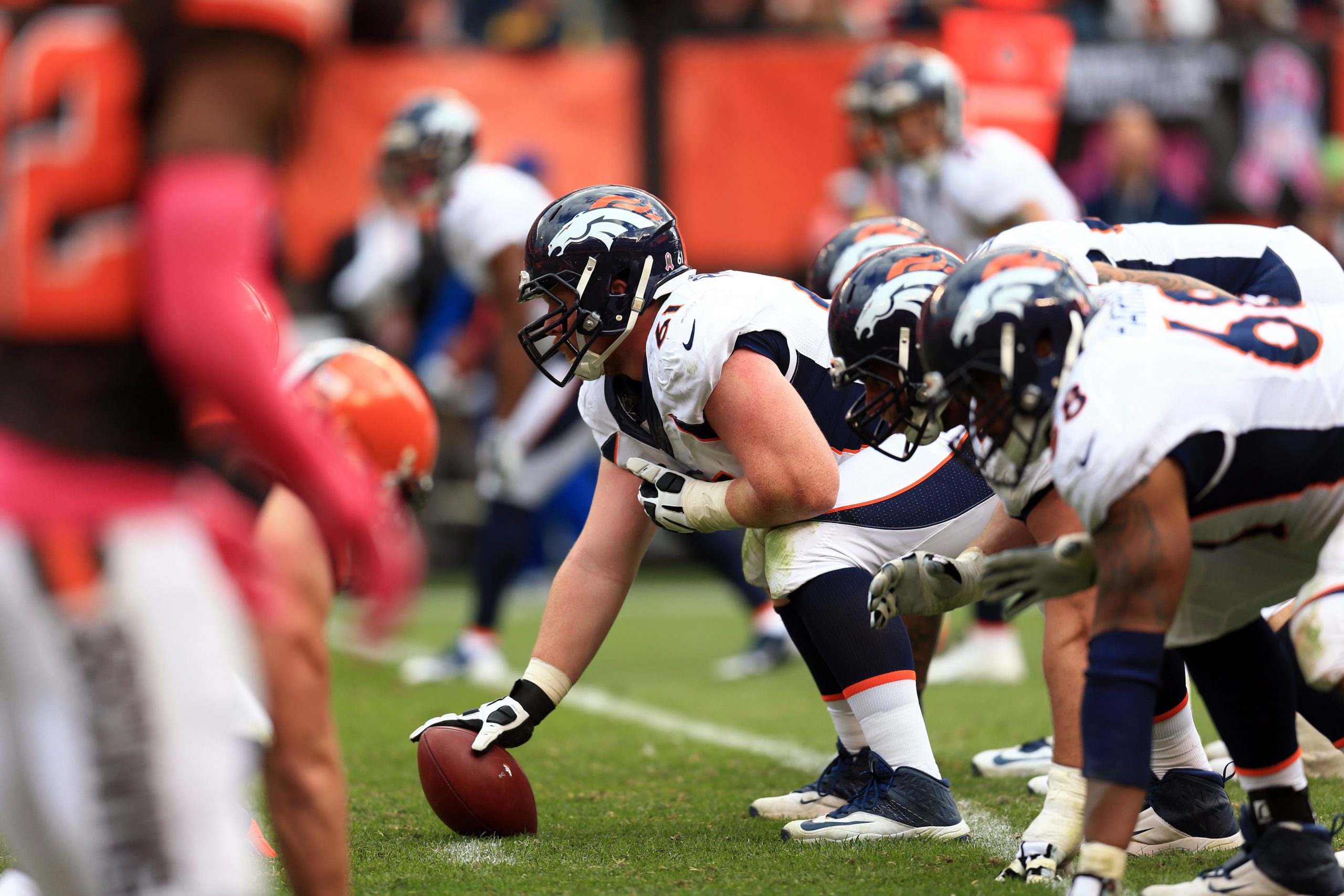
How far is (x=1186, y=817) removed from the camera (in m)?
3.43

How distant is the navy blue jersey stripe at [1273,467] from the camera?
8.45 feet

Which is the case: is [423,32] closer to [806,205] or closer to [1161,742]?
[806,205]

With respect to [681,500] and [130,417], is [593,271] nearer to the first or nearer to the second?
[681,500]

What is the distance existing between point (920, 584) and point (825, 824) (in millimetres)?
703

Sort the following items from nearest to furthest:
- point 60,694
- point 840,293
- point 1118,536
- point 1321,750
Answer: point 60,694 < point 1118,536 < point 840,293 < point 1321,750

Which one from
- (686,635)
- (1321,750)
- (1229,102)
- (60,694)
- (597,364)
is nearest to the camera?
(60,694)

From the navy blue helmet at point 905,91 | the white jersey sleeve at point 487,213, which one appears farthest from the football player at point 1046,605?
the white jersey sleeve at point 487,213

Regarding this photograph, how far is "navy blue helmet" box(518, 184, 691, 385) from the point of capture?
3.66m

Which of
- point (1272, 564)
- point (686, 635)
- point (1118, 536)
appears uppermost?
point (1118, 536)

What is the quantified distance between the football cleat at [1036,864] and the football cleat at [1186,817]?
39cm

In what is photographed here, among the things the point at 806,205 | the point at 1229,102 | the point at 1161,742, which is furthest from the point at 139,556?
the point at 1229,102

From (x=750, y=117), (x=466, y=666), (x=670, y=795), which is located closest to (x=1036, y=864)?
(x=670, y=795)

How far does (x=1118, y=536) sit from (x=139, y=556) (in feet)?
4.76

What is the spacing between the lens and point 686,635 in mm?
8117
